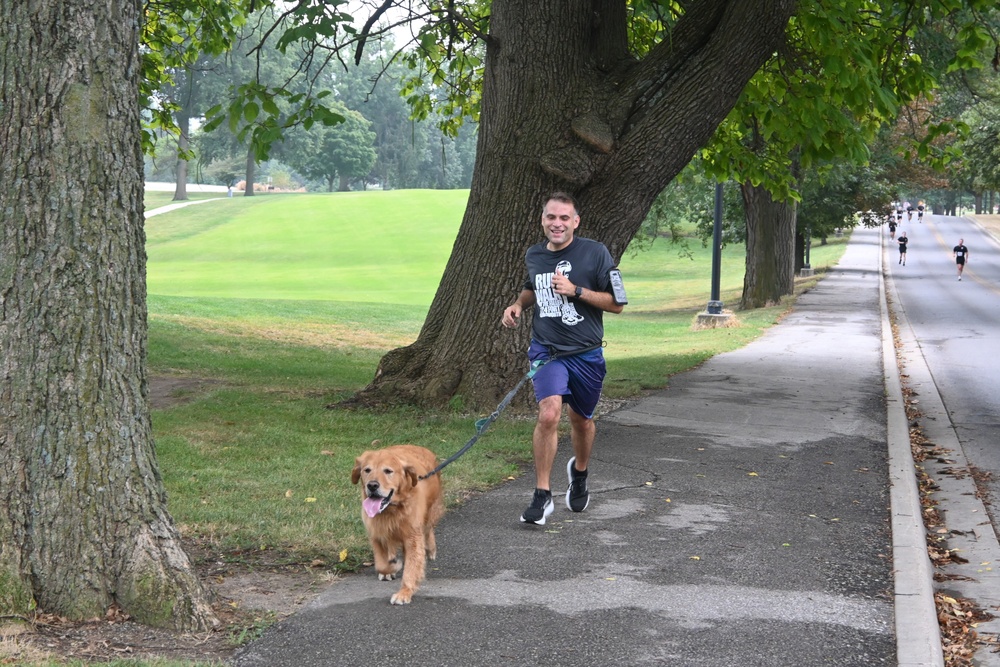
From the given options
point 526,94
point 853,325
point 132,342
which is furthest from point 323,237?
point 132,342

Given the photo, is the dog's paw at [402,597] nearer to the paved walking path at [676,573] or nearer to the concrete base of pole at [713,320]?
the paved walking path at [676,573]

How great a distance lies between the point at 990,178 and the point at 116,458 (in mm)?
42480

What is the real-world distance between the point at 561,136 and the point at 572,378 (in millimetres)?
4451

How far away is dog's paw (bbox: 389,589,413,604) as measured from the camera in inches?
205

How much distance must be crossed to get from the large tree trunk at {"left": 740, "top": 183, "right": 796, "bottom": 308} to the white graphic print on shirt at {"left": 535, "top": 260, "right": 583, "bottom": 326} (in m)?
26.7

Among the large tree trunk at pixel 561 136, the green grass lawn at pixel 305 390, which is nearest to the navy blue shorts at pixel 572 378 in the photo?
the green grass lawn at pixel 305 390

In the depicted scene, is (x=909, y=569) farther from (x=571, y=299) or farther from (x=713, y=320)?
(x=713, y=320)

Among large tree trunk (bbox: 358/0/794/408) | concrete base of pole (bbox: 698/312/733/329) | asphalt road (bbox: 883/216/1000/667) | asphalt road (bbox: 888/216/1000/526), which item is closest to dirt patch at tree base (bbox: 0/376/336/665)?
asphalt road (bbox: 883/216/1000/667)

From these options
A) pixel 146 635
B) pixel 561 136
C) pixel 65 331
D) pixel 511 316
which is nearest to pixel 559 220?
pixel 511 316

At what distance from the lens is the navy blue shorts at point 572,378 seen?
6.70 meters

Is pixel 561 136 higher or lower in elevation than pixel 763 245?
higher

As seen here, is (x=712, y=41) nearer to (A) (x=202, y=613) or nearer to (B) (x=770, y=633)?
(B) (x=770, y=633)

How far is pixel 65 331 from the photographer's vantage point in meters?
4.67

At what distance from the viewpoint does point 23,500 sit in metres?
4.64
